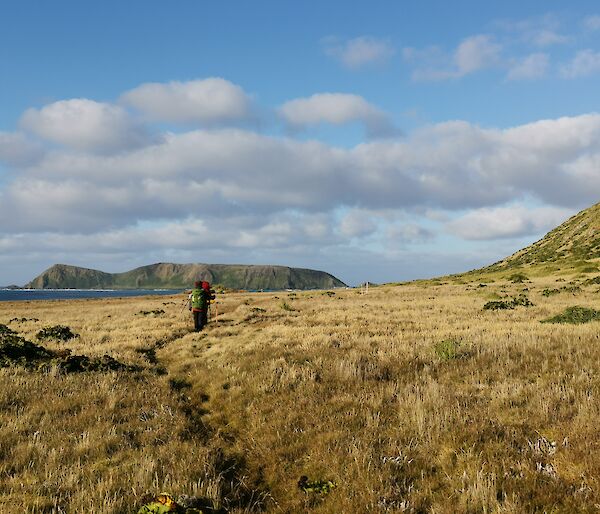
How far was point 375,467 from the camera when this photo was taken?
604cm

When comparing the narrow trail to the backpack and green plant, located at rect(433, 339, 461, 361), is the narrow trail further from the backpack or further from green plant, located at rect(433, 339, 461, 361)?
green plant, located at rect(433, 339, 461, 361)

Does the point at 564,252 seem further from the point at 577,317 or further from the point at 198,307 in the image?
the point at 198,307

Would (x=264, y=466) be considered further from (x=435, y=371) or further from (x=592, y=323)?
(x=592, y=323)

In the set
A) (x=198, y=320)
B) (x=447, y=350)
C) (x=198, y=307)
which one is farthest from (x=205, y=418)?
(x=198, y=307)

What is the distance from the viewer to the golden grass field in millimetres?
5445

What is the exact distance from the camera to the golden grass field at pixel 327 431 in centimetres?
545

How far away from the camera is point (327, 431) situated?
7.50 m

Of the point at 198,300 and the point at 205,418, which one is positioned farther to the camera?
the point at 198,300

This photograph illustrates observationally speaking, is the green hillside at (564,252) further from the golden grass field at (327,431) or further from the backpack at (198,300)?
the golden grass field at (327,431)

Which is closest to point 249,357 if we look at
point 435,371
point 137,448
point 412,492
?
point 435,371

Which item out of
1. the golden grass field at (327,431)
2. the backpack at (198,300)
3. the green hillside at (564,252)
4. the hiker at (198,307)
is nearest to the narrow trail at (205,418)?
the golden grass field at (327,431)

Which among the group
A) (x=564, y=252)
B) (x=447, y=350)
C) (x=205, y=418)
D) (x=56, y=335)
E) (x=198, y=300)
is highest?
(x=564, y=252)

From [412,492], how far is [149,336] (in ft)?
55.9

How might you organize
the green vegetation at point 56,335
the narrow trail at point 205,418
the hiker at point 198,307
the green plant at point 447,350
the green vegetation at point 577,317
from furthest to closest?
the hiker at point 198,307
the green vegetation at point 56,335
the green vegetation at point 577,317
the green plant at point 447,350
the narrow trail at point 205,418
